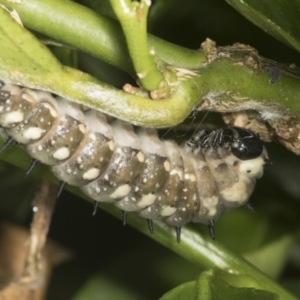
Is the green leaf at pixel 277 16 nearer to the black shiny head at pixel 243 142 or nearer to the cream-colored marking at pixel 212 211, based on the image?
the black shiny head at pixel 243 142

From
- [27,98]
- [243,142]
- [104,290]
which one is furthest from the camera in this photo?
[104,290]

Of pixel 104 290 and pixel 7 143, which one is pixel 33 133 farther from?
pixel 104 290

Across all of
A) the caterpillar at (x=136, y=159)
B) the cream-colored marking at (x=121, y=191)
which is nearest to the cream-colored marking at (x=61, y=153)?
the caterpillar at (x=136, y=159)

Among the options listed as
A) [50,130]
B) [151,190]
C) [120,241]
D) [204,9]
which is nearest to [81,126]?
[50,130]

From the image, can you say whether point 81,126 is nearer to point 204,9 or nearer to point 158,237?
point 158,237

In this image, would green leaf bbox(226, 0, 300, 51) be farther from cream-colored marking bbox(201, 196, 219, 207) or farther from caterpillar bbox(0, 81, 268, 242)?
cream-colored marking bbox(201, 196, 219, 207)

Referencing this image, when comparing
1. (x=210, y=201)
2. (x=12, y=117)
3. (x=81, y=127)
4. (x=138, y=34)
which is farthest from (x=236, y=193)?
(x=138, y=34)
